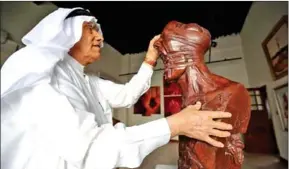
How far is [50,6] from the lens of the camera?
0.84m

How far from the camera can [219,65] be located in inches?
35.9

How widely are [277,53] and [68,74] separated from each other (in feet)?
3.75

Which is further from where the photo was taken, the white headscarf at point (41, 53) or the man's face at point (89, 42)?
the man's face at point (89, 42)

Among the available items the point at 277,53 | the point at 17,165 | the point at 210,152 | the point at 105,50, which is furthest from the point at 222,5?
the point at 17,165

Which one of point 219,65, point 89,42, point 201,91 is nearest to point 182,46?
point 201,91

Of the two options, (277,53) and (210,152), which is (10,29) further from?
(277,53)

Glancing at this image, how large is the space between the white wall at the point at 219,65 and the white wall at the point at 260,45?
69 mm

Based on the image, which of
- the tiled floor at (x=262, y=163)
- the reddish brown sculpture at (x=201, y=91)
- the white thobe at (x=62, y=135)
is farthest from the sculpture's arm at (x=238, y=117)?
the tiled floor at (x=262, y=163)

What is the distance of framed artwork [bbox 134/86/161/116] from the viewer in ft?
2.52

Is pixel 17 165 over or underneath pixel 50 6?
underneath

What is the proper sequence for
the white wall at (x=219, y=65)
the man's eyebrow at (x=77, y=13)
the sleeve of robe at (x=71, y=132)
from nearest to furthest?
the sleeve of robe at (x=71, y=132)
the man's eyebrow at (x=77, y=13)
the white wall at (x=219, y=65)

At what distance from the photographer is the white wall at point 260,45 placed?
1133mm

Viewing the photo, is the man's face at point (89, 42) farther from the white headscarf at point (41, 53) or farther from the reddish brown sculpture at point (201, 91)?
the reddish brown sculpture at point (201, 91)

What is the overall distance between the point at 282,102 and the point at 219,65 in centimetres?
→ 50
